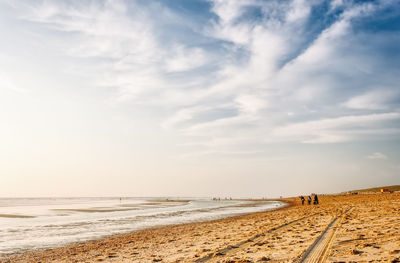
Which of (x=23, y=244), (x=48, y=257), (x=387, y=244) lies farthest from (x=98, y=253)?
(x=387, y=244)

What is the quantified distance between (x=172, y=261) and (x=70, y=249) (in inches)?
310

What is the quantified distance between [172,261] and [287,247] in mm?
4413

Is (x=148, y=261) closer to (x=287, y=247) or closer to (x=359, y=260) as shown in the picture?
(x=287, y=247)

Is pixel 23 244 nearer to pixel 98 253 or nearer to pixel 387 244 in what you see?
pixel 98 253

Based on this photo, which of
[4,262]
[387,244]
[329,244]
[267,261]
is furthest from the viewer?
[4,262]

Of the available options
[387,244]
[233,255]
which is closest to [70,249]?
[233,255]

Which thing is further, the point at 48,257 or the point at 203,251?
the point at 48,257

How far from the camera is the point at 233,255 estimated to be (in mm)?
9438

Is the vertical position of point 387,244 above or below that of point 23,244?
above

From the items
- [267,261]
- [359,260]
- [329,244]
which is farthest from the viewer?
[329,244]

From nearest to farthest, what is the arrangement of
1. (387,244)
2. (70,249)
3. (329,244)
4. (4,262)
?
(387,244) < (329,244) < (4,262) < (70,249)

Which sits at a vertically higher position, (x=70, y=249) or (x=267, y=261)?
(x=267, y=261)

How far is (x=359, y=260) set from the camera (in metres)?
7.48

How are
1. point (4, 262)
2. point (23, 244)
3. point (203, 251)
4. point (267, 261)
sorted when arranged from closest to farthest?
point (267, 261) → point (203, 251) → point (4, 262) → point (23, 244)
